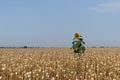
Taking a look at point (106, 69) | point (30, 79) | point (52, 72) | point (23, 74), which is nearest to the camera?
point (30, 79)

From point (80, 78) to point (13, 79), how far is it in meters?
1.88

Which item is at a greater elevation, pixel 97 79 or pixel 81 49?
pixel 81 49

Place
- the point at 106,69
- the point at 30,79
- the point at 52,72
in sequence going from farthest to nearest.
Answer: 1. the point at 106,69
2. the point at 52,72
3. the point at 30,79

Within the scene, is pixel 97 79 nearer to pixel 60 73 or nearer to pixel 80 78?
pixel 80 78

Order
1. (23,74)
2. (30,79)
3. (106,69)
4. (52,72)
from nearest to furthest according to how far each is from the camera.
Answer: (30,79) < (23,74) < (52,72) < (106,69)

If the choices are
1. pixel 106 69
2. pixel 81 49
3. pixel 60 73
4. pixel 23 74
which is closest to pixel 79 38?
pixel 81 49

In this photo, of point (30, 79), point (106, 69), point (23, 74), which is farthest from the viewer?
point (106, 69)

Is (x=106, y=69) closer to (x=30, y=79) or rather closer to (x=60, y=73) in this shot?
(x=60, y=73)

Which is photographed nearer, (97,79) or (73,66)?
(97,79)

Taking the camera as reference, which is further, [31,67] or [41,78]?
[31,67]

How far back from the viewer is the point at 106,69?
13.2m

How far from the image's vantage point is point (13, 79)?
10406 mm

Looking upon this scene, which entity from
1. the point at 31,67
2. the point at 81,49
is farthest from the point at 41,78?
the point at 81,49

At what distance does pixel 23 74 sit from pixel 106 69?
338 centimetres
